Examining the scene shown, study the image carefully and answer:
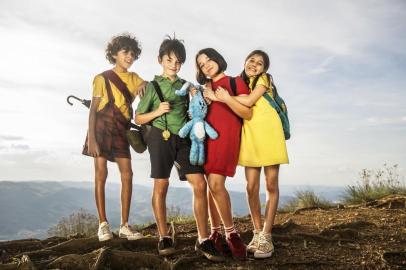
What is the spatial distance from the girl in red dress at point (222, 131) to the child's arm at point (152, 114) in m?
0.45

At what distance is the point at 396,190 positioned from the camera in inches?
408

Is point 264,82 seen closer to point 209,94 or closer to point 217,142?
point 209,94

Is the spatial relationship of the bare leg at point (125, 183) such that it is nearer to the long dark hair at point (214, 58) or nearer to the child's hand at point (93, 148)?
the child's hand at point (93, 148)

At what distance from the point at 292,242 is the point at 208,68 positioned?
109 inches

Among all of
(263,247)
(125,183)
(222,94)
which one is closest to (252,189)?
(263,247)

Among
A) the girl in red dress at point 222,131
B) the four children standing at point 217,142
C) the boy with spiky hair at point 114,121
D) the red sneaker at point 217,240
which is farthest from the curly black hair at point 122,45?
the red sneaker at point 217,240

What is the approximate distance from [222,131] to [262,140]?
48cm

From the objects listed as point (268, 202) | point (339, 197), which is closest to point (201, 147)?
point (268, 202)

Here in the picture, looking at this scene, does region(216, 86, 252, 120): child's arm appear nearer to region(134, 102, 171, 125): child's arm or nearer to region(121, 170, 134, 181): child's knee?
region(134, 102, 171, 125): child's arm

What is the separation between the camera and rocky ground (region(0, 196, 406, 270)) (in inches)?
167

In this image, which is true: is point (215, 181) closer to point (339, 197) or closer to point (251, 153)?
point (251, 153)

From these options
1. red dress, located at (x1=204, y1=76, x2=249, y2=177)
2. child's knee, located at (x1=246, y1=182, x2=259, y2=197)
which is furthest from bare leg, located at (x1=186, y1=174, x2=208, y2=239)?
child's knee, located at (x1=246, y1=182, x2=259, y2=197)

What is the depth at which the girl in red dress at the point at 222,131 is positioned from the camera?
4180mm

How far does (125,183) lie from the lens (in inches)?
205
